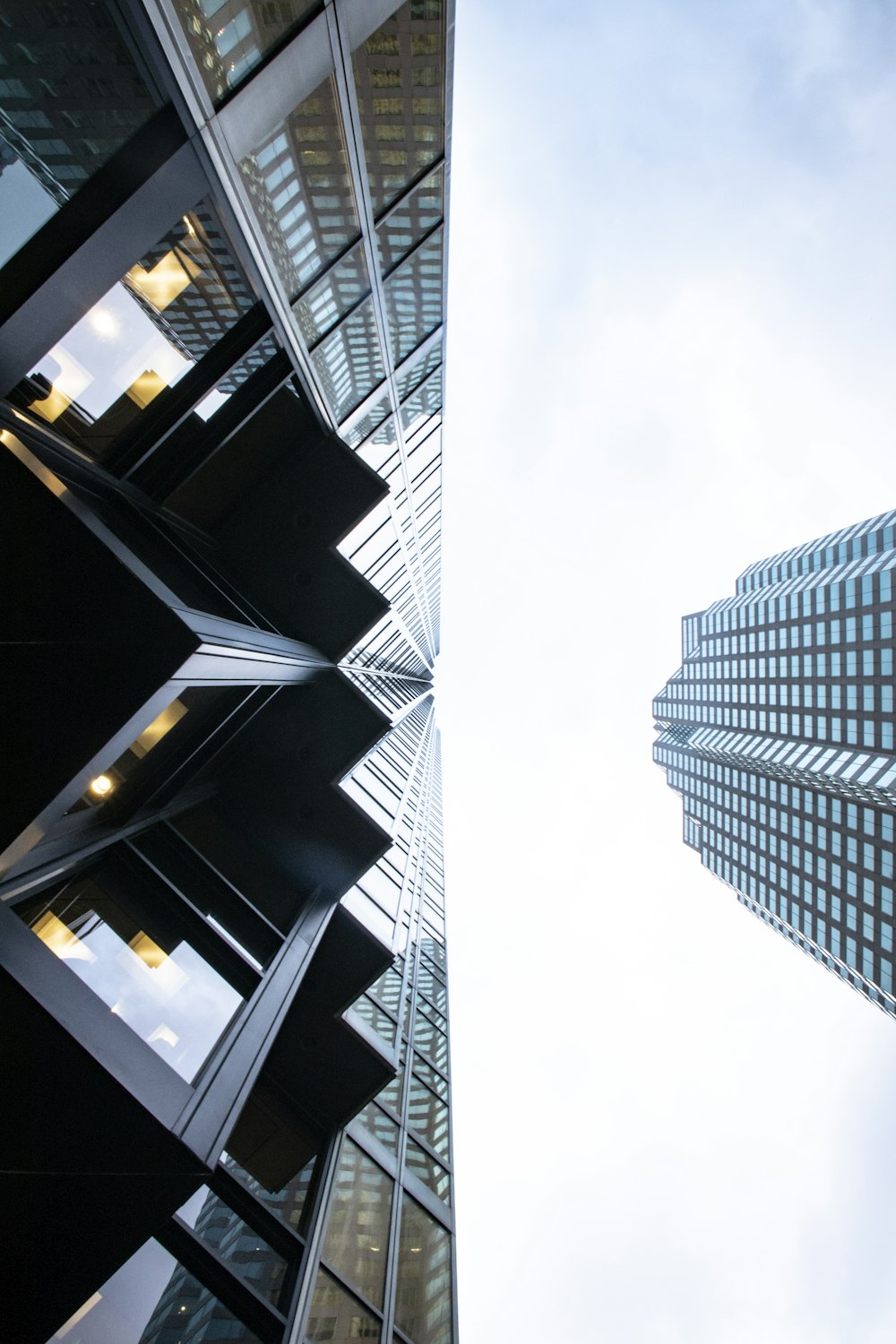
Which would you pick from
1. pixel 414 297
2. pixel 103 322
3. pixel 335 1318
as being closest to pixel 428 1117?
pixel 335 1318

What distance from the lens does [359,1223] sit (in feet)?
32.8

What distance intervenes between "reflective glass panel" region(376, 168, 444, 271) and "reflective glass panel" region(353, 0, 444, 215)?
1.18 feet

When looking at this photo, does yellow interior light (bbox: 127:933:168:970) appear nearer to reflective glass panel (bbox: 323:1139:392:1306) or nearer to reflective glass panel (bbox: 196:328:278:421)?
reflective glass panel (bbox: 323:1139:392:1306)

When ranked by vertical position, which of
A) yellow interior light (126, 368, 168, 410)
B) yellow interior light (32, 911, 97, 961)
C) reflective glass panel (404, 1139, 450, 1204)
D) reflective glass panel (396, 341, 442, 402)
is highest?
reflective glass panel (396, 341, 442, 402)

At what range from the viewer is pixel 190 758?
30.6 ft

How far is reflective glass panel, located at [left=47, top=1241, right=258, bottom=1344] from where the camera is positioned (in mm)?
5551

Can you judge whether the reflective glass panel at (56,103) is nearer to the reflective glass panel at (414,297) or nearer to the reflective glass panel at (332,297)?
the reflective glass panel at (332,297)

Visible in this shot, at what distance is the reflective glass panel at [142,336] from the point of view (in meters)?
5.55

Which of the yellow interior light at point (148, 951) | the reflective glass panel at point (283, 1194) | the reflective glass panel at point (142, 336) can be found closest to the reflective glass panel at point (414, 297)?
the reflective glass panel at point (142, 336)

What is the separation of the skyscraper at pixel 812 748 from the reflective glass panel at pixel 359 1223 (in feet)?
262

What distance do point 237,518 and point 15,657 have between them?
6855 millimetres

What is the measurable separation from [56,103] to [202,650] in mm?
3692

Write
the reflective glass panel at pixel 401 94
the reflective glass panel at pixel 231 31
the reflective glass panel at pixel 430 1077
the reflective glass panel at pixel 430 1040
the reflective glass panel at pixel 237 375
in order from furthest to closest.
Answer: the reflective glass panel at pixel 430 1040
the reflective glass panel at pixel 430 1077
the reflective glass panel at pixel 401 94
the reflective glass panel at pixel 237 375
the reflective glass panel at pixel 231 31

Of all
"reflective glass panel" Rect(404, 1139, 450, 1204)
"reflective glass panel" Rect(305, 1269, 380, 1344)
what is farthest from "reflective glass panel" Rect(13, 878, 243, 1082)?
"reflective glass panel" Rect(404, 1139, 450, 1204)
